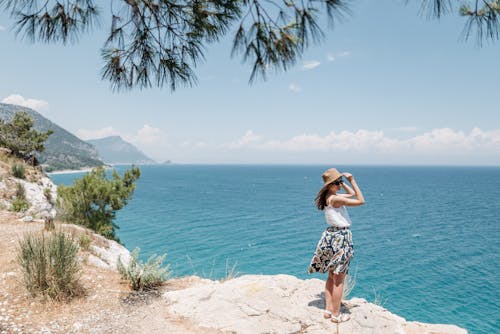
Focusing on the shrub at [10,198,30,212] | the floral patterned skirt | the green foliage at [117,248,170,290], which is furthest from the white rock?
the shrub at [10,198,30,212]

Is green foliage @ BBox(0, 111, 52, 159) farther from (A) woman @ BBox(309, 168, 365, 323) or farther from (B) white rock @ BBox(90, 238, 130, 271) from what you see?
(A) woman @ BBox(309, 168, 365, 323)

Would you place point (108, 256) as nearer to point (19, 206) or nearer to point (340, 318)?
point (19, 206)

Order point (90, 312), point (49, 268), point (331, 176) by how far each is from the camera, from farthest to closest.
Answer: point (49, 268) → point (90, 312) → point (331, 176)

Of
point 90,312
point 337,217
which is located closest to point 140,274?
point 90,312

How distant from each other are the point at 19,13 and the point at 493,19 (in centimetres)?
563

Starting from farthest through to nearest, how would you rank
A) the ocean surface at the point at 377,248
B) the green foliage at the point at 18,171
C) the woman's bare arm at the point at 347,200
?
the green foliage at the point at 18,171
the ocean surface at the point at 377,248
the woman's bare arm at the point at 347,200

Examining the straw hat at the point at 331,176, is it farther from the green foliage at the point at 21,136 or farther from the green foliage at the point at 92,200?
the green foliage at the point at 21,136

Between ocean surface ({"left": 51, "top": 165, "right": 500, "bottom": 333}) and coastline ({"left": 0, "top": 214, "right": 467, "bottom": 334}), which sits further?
ocean surface ({"left": 51, "top": 165, "right": 500, "bottom": 333})

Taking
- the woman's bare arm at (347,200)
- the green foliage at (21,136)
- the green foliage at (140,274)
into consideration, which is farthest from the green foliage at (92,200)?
the green foliage at (21,136)

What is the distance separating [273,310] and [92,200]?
13.1m

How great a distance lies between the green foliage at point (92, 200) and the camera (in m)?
13.7

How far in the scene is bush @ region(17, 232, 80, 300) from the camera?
14.6 feet

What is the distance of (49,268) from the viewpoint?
4.53 meters

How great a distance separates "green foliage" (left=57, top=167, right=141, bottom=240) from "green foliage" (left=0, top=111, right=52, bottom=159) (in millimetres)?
13744
